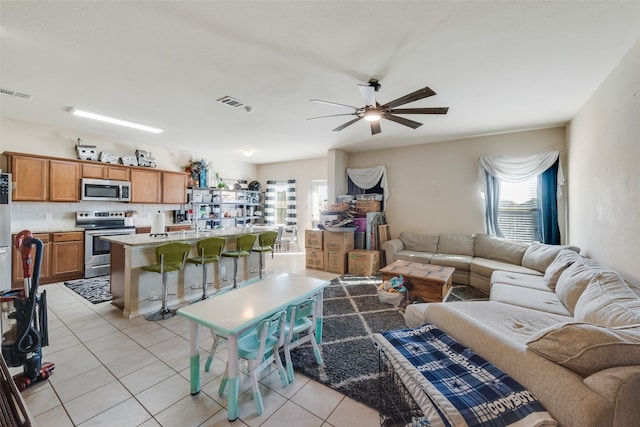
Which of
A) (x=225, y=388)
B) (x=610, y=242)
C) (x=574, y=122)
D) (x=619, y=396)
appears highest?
(x=574, y=122)

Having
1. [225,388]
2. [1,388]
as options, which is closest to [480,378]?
[225,388]

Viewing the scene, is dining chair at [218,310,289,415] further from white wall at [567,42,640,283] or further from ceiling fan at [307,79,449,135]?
white wall at [567,42,640,283]

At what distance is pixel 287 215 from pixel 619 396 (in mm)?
7201

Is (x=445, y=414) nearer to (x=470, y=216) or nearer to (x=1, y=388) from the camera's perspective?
(x=1, y=388)

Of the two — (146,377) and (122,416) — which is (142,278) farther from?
(122,416)

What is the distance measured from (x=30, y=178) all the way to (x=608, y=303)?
23.6 feet

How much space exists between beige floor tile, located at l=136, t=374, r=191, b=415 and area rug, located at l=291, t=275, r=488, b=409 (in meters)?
0.87

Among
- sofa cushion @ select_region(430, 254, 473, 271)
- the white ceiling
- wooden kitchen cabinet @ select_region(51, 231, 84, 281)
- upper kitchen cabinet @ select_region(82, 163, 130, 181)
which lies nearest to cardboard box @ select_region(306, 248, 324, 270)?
sofa cushion @ select_region(430, 254, 473, 271)

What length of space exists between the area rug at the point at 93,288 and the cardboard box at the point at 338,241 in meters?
3.66

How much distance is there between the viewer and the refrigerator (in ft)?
11.7

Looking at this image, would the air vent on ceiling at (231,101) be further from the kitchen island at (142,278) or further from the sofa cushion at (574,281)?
the sofa cushion at (574,281)

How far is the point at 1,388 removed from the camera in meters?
1.14

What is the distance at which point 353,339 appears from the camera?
262 cm

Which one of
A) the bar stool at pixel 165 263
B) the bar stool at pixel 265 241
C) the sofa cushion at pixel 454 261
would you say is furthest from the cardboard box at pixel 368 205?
the bar stool at pixel 165 263
